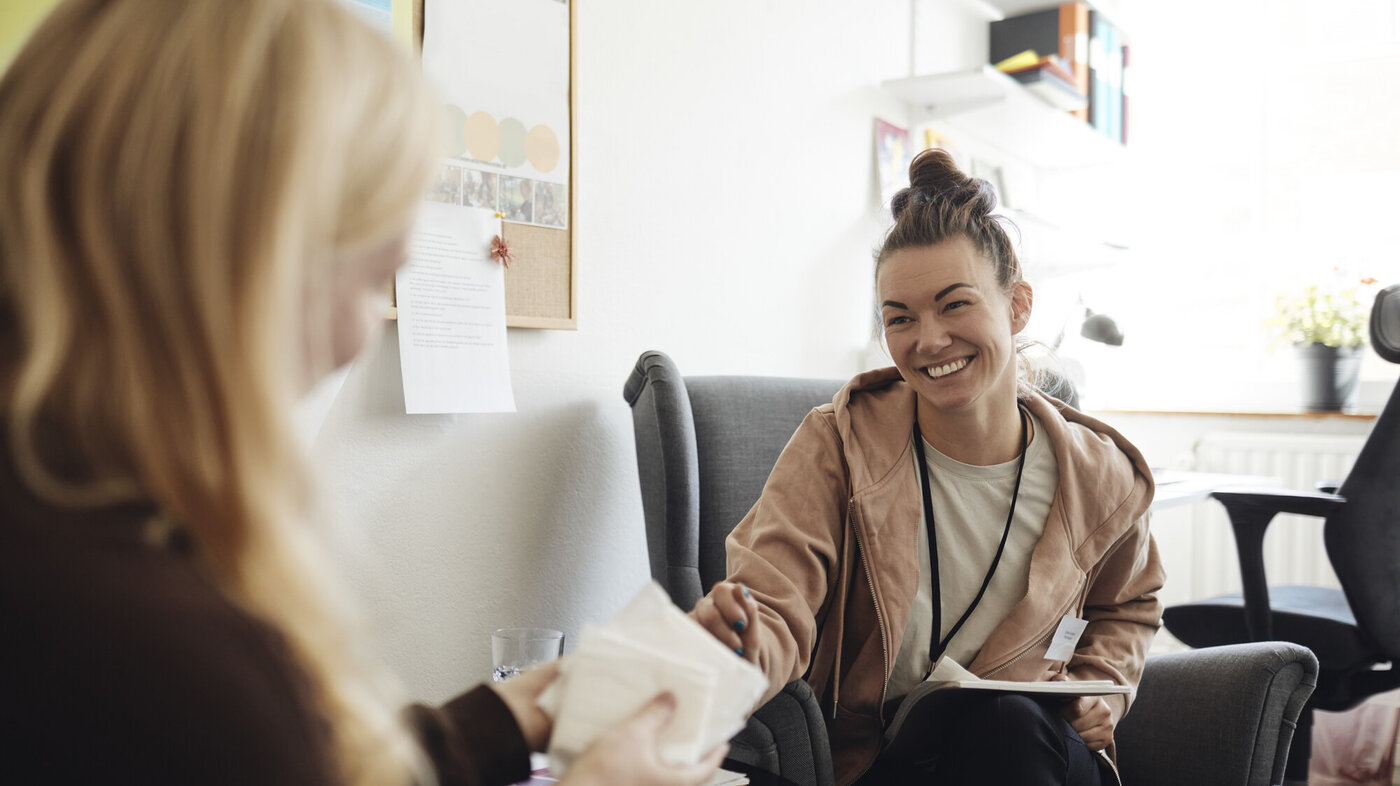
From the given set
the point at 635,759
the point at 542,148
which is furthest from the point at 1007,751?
the point at 542,148

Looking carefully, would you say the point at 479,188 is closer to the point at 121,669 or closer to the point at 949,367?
the point at 949,367

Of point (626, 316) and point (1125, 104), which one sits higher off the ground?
point (1125, 104)

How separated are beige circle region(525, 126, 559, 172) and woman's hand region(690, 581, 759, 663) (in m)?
0.83

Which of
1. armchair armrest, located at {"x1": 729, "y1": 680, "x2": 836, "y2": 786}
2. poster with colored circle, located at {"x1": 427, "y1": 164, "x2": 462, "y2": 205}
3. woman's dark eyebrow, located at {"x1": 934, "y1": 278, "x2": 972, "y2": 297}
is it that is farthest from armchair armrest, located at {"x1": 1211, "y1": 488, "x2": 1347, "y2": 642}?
poster with colored circle, located at {"x1": 427, "y1": 164, "x2": 462, "y2": 205}

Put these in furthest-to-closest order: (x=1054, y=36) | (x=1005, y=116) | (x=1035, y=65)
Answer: (x=1054, y=36) → (x=1005, y=116) → (x=1035, y=65)

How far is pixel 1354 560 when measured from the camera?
6.62 ft

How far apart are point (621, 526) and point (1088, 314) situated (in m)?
1.72

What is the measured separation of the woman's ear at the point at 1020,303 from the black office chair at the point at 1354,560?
85cm

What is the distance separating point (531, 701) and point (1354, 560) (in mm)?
1814

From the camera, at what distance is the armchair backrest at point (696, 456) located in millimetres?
1621

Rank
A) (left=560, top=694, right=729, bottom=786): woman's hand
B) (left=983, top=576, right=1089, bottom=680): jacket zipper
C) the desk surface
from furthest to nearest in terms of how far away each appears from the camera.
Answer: the desk surface < (left=983, top=576, right=1089, bottom=680): jacket zipper < (left=560, top=694, right=729, bottom=786): woman's hand

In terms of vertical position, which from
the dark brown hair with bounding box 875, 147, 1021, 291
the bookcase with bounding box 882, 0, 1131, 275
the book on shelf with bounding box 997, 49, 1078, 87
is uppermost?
the book on shelf with bounding box 997, 49, 1078, 87

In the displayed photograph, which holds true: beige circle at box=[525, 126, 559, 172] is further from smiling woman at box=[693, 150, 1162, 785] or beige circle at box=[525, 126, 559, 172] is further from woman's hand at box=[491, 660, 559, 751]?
woman's hand at box=[491, 660, 559, 751]

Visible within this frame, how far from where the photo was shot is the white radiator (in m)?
3.05
